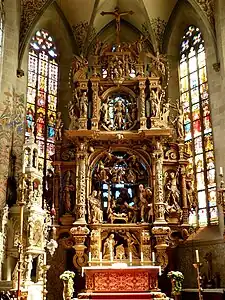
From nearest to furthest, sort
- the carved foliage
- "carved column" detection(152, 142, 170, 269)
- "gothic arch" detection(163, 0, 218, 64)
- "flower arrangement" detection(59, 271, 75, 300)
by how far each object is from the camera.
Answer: "flower arrangement" detection(59, 271, 75, 300)
"carved column" detection(152, 142, 170, 269)
"gothic arch" detection(163, 0, 218, 64)
the carved foliage

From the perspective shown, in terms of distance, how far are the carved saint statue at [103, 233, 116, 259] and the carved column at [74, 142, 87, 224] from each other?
94cm

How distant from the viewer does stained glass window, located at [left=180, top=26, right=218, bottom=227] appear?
15406 millimetres

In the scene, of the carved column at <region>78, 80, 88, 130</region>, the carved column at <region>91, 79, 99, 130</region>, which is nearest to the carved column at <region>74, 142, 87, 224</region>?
the carved column at <region>78, 80, 88, 130</region>

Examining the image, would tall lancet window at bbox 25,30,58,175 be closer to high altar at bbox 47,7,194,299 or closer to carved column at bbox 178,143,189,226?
high altar at bbox 47,7,194,299

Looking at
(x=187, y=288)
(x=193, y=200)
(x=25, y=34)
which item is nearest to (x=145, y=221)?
(x=193, y=200)

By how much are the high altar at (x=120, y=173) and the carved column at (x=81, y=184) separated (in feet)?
0.10

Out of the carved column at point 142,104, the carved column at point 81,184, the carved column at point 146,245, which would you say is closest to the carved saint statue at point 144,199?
the carved column at point 146,245

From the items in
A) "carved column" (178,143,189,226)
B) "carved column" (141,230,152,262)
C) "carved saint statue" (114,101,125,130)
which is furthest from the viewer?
"carved saint statue" (114,101,125,130)

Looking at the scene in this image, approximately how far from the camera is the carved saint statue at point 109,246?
14047mm

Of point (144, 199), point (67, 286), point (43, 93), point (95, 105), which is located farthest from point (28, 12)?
point (67, 286)

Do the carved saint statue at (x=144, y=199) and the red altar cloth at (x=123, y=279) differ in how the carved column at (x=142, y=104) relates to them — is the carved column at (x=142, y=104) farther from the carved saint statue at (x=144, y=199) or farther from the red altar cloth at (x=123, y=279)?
the red altar cloth at (x=123, y=279)

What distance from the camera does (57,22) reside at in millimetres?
18234

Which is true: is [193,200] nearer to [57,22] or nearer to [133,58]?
[133,58]

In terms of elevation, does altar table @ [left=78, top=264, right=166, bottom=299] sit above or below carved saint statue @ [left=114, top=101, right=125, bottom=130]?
below
